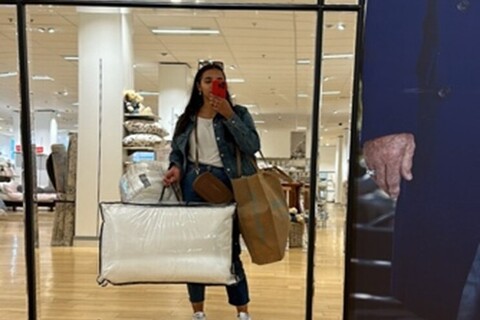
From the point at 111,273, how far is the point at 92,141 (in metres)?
3.80

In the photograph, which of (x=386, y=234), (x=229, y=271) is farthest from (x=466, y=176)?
(x=229, y=271)

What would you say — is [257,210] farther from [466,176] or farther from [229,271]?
[466,176]

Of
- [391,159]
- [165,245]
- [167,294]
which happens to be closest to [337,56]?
[391,159]

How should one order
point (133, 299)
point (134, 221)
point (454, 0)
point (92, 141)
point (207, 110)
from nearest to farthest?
point (454, 0)
point (134, 221)
point (207, 110)
point (133, 299)
point (92, 141)

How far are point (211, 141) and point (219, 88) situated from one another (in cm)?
23

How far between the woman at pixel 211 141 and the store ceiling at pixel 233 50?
1.22 ft

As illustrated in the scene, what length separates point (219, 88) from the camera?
82.4 inches

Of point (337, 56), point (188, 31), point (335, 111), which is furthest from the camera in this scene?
point (188, 31)

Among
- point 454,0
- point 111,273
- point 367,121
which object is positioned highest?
point 454,0

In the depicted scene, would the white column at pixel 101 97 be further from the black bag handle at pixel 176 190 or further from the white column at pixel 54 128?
the white column at pixel 54 128

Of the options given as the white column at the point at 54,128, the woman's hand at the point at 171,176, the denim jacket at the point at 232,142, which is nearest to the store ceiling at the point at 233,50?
the denim jacket at the point at 232,142

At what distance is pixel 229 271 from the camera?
1843mm

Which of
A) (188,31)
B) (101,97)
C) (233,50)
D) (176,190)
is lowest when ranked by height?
(176,190)

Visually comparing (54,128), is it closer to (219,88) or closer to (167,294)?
(167,294)
